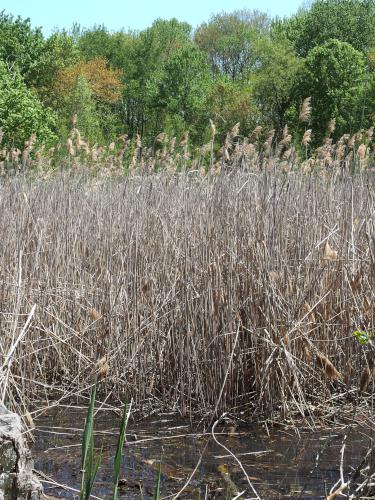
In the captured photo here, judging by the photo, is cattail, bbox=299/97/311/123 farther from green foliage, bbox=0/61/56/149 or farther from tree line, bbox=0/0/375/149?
green foliage, bbox=0/61/56/149

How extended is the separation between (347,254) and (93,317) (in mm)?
1356

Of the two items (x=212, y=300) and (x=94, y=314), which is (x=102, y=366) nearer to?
(x=94, y=314)

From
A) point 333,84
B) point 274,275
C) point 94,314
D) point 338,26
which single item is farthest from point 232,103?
point 274,275

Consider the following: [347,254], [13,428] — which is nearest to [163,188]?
[347,254]

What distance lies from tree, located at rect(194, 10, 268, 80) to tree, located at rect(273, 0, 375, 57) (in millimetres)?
3048

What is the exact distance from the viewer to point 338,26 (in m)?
42.8

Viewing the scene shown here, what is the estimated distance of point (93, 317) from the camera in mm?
4477

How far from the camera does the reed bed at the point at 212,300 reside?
404 centimetres

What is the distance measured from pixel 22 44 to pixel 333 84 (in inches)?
484

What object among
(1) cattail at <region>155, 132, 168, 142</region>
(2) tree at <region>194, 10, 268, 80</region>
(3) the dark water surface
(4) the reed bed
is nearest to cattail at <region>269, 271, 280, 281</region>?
(4) the reed bed

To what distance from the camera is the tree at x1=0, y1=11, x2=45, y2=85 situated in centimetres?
3372

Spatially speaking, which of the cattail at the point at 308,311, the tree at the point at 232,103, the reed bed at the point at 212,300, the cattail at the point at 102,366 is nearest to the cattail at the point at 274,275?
the reed bed at the point at 212,300

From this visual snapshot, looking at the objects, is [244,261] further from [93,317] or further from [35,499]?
[35,499]

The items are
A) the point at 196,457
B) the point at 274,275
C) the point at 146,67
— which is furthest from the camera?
the point at 146,67
